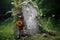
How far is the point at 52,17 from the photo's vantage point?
16.8 ft

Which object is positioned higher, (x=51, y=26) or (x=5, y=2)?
(x=5, y=2)

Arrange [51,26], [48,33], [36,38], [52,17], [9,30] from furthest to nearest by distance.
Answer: [52,17]
[51,26]
[9,30]
[48,33]
[36,38]

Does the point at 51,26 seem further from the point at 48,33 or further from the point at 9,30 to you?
the point at 9,30

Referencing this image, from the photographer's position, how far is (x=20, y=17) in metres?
3.55

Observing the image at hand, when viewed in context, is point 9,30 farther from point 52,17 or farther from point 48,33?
point 52,17

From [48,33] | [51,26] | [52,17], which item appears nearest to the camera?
[48,33]

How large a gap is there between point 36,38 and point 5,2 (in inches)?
77.2

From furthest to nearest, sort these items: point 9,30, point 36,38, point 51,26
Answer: point 51,26 → point 9,30 → point 36,38

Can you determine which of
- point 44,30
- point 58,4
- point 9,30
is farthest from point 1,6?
point 44,30

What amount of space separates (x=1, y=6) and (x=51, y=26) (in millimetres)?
1544

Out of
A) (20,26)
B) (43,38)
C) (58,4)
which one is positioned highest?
(58,4)

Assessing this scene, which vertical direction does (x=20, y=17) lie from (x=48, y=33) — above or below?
above

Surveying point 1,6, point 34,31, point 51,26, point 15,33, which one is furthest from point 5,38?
point 1,6

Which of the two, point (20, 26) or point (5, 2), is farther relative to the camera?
point (5, 2)
